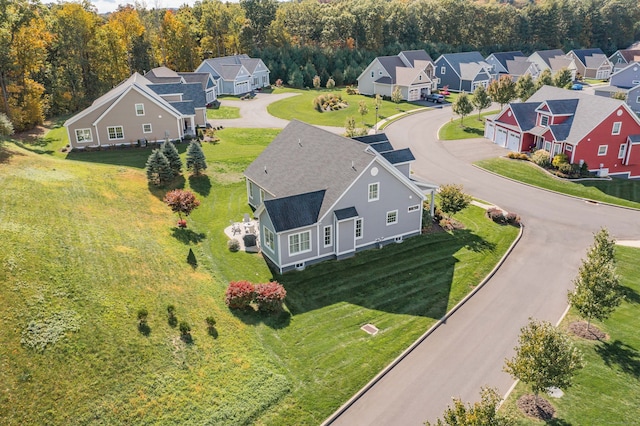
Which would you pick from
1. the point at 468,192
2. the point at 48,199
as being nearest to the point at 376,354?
the point at 48,199

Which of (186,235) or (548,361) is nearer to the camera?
(548,361)

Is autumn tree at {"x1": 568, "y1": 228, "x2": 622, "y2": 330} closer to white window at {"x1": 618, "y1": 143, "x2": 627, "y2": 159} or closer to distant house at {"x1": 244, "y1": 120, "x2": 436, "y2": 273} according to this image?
distant house at {"x1": 244, "y1": 120, "x2": 436, "y2": 273}

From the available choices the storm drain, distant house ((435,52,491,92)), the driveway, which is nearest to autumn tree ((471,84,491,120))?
the driveway

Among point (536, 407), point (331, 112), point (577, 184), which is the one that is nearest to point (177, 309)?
point (536, 407)

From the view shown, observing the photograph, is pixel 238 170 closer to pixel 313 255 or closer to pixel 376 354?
pixel 313 255

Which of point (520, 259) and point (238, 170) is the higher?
point (238, 170)

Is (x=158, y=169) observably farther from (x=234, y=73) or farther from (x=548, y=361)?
(x=234, y=73)
